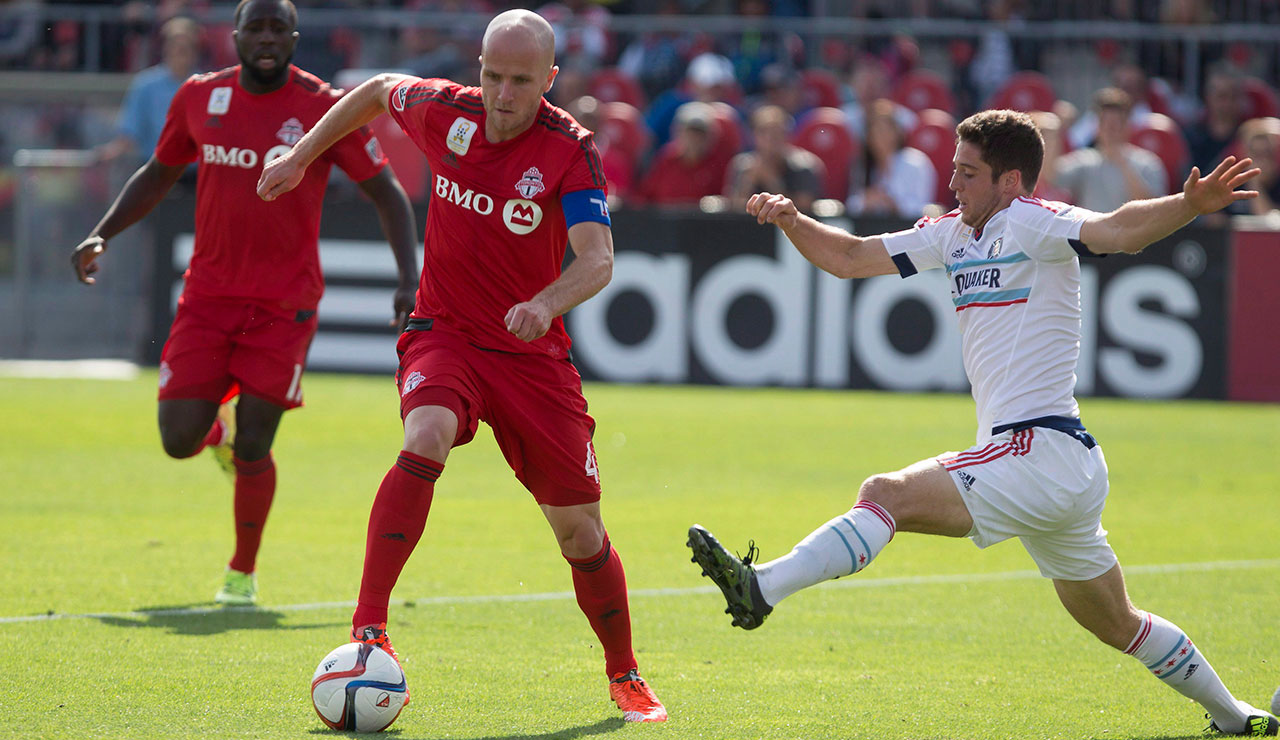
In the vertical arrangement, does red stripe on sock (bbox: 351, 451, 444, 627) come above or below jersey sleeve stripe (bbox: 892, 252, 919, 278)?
below

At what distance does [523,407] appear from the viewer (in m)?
5.15

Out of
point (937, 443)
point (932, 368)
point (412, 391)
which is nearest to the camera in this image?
point (412, 391)

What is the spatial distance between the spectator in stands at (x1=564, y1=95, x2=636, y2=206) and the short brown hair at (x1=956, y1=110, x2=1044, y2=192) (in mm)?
10722

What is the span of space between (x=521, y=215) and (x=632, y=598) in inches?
102

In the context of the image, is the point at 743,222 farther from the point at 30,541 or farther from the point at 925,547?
the point at 30,541

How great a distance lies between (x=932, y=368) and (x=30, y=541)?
922cm

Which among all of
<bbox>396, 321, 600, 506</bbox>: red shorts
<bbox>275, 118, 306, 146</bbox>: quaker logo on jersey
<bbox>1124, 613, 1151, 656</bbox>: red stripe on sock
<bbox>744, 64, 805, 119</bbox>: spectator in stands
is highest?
<bbox>744, 64, 805, 119</bbox>: spectator in stands

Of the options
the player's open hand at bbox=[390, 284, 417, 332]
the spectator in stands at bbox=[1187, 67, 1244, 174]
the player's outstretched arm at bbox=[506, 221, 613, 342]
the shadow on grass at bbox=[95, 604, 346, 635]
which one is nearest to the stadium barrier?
the spectator in stands at bbox=[1187, 67, 1244, 174]

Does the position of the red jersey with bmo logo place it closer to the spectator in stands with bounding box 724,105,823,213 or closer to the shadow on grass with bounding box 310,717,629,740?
the shadow on grass with bounding box 310,717,629,740

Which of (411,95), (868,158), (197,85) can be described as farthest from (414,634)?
(868,158)

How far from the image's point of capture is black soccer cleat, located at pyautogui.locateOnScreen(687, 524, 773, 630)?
447cm

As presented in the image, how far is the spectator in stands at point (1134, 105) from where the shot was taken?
56.0 ft

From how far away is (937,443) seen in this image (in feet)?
39.9

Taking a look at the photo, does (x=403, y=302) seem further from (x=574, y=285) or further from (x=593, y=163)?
(x=574, y=285)
